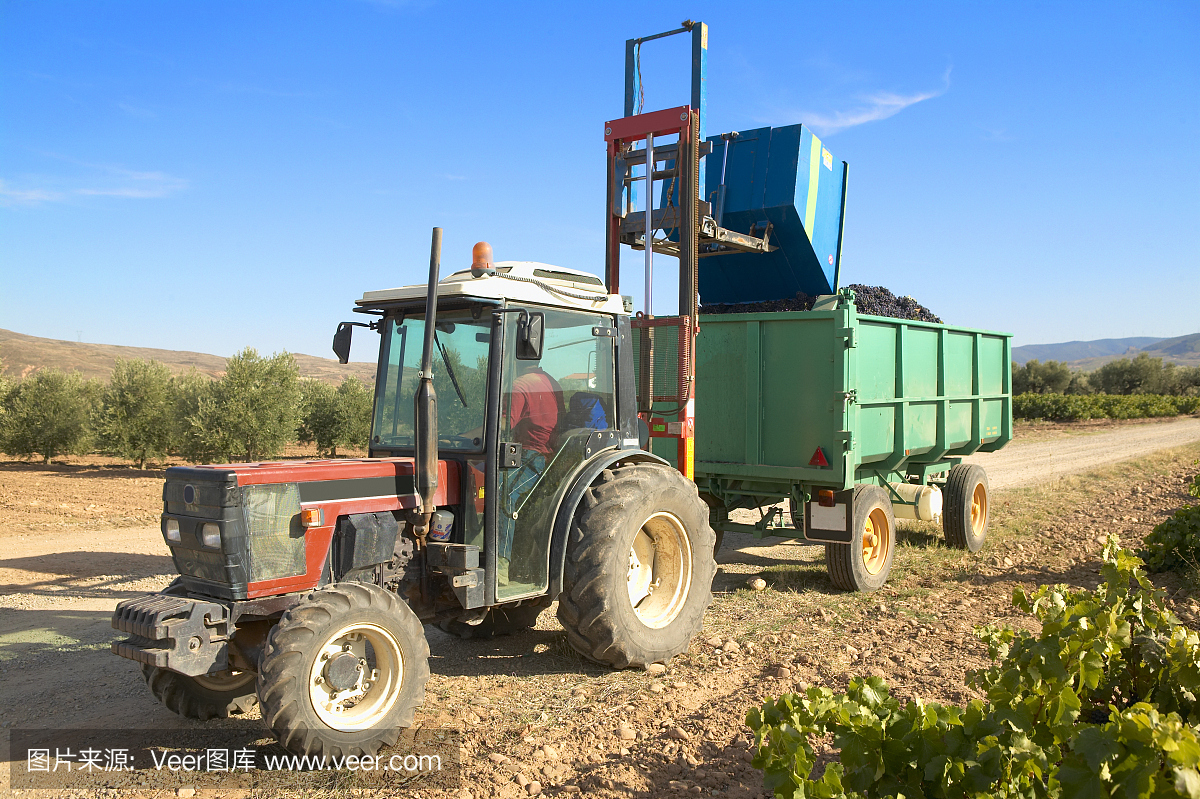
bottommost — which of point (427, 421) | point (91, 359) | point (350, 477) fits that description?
point (350, 477)

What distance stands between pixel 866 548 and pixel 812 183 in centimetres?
349

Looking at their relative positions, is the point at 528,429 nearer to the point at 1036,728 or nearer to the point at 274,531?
the point at 274,531

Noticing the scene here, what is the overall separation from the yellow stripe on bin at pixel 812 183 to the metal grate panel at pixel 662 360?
82.1 inches

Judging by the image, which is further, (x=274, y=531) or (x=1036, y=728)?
(x=274, y=531)

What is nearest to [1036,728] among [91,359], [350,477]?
[350,477]

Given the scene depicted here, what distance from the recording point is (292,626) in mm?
3434

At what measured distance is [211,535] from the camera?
3.73 m

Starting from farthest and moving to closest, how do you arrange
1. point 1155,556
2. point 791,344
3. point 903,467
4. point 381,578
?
point 903,467 → point 1155,556 → point 791,344 → point 381,578

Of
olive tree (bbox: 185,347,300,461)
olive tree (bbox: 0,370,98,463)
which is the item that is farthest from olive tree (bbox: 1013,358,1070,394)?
olive tree (bbox: 0,370,98,463)

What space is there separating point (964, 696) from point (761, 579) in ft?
9.47

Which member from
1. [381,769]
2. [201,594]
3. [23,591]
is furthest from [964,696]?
[23,591]

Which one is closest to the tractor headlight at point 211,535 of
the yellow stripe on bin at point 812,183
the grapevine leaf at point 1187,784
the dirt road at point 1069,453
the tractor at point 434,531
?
the tractor at point 434,531

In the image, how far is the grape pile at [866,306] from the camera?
7754 millimetres

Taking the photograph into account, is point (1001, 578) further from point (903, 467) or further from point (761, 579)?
point (761, 579)
